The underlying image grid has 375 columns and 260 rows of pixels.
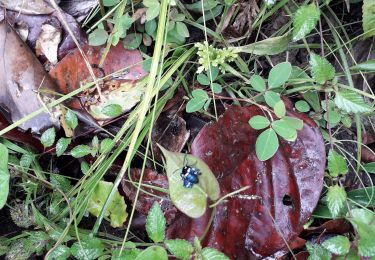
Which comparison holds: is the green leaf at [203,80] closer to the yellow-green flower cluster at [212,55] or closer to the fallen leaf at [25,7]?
the yellow-green flower cluster at [212,55]

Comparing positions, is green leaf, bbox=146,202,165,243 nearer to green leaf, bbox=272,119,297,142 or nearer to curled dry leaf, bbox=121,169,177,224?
curled dry leaf, bbox=121,169,177,224

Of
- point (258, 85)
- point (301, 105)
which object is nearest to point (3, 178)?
point (258, 85)

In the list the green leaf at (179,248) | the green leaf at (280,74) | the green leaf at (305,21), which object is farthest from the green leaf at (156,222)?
the green leaf at (305,21)

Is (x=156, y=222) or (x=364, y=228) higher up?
(x=156, y=222)

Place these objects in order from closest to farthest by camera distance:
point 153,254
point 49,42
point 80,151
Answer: point 153,254
point 80,151
point 49,42

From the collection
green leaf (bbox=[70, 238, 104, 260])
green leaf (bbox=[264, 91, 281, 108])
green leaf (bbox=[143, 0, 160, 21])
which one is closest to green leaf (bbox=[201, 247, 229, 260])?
green leaf (bbox=[70, 238, 104, 260])

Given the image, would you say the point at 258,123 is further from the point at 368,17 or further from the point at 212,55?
the point at 368,17

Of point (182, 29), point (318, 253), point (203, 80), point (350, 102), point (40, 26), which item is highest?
point (40, 26)
